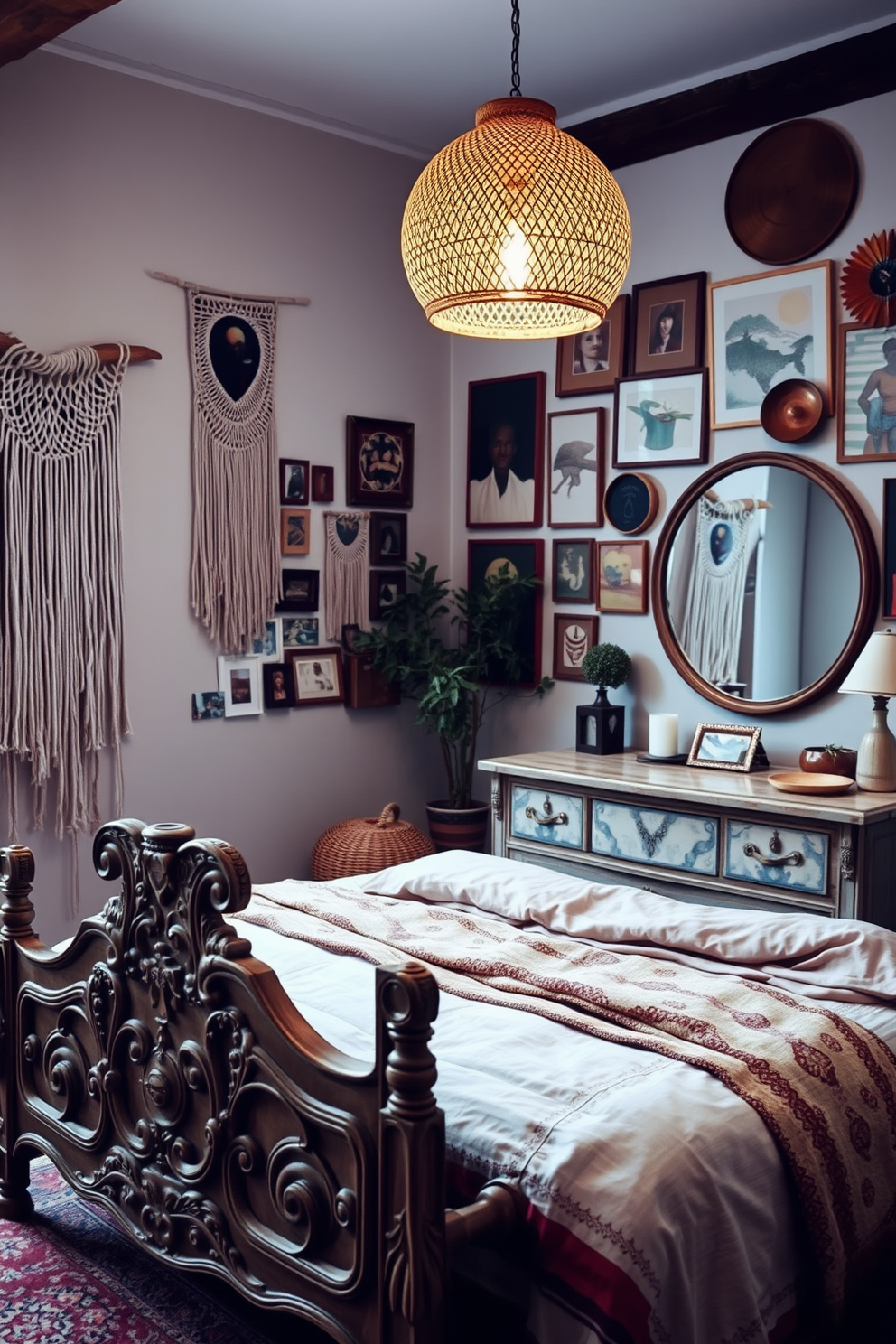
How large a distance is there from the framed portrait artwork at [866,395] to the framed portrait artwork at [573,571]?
974 mm

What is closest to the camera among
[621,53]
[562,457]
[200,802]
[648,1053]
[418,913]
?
[648,1053]

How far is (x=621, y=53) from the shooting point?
355 cm

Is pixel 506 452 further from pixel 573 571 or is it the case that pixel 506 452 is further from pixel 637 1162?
pixel 637 1162

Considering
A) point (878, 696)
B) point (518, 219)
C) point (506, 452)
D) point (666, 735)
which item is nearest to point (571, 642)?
point (666, 735)

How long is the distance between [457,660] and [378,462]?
Result: 76 centimetres

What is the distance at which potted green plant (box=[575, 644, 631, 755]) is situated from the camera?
3.86 m

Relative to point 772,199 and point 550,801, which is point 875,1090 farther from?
point 772,199

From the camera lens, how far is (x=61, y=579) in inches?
137

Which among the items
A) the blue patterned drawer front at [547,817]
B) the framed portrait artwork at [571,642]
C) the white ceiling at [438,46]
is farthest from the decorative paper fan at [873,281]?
the blue patterned drawer front at [547,817]

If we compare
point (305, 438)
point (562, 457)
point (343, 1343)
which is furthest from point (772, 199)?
point (343, 1343)

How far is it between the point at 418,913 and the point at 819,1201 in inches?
42.4

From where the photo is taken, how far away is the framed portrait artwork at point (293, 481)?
405 centimetres

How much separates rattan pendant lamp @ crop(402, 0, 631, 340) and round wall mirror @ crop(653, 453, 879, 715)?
5.00 feet

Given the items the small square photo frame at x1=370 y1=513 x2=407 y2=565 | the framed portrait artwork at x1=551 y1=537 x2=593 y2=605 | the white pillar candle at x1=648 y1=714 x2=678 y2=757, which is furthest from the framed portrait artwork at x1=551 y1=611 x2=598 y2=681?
the small square photo frame at x1=370 y1=513 x2=407 y2=565
